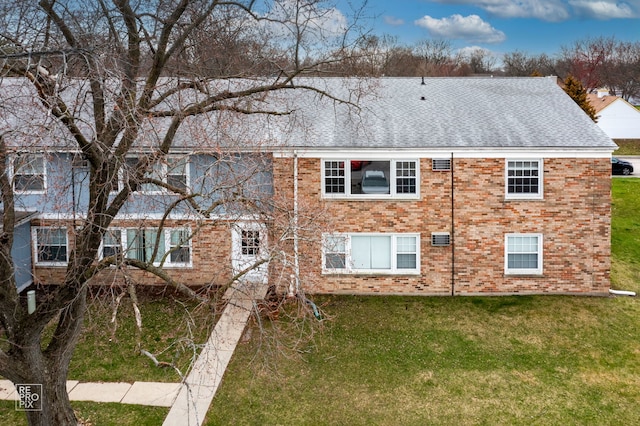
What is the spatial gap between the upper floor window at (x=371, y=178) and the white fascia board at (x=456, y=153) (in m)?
0.22

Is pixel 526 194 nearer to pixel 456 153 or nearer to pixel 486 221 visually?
pixel 486 221

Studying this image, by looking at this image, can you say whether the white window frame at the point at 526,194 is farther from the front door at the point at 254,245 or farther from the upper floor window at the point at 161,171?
the upper floor window at the point at 161,171

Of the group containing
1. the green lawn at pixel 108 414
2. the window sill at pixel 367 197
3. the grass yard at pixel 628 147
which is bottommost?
the green lawn at pixel 108 414

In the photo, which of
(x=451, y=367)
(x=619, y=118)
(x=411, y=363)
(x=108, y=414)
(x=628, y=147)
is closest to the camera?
(x=108, y=414)

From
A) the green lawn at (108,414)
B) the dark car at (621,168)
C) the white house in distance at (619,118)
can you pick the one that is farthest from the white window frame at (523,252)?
the white house in distance at (619,118)

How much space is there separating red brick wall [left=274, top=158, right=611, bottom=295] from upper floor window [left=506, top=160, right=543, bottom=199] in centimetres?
19

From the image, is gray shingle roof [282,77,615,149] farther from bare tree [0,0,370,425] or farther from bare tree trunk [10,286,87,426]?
bare tree trunk [10,286,87,426]

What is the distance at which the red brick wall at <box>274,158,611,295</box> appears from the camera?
53.1 ft

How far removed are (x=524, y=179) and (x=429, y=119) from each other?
11.1ft

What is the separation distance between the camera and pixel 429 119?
17.4m

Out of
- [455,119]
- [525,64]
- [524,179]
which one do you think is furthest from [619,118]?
[524,179]

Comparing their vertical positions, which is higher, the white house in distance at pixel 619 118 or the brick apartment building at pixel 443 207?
the white house in distance at pixel 619 118

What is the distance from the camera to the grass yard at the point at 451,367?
414 inches

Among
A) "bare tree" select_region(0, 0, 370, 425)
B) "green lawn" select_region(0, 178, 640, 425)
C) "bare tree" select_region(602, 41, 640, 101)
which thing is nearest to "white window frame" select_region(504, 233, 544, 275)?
"green lawn" select_region(0, 178, 640, 425)
